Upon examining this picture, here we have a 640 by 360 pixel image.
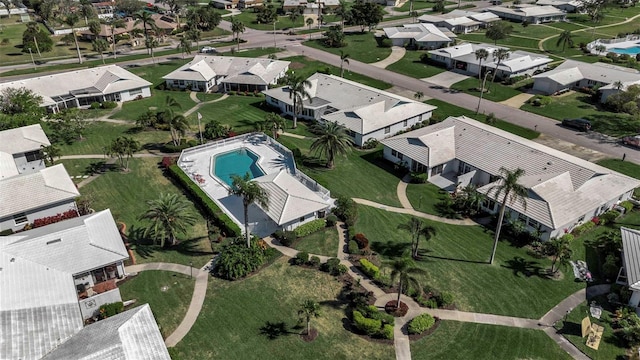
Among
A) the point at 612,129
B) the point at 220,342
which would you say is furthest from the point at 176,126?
the point at 612,129

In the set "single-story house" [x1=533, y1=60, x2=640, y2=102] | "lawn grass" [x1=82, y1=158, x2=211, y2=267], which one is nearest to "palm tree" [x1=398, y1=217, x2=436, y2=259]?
"lawn grass" [x1=82, y1=158, x2=211, y2=267]

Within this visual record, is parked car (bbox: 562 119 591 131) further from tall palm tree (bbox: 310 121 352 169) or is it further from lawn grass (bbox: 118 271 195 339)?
lawn grass (bbox: 118 271 195 339)

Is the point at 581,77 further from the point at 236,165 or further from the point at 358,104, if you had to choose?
the point at 236,165

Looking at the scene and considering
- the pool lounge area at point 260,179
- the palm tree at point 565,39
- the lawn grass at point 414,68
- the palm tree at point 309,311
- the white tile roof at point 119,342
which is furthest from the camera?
the palm tree at point 565,39

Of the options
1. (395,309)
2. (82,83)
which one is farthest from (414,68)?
(395,309)

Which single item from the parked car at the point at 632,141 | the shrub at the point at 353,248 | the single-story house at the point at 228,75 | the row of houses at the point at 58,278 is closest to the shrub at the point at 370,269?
the shrub at the point at 353,248

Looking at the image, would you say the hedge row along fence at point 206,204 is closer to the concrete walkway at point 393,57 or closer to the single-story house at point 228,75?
the single-story house at point 228,75
